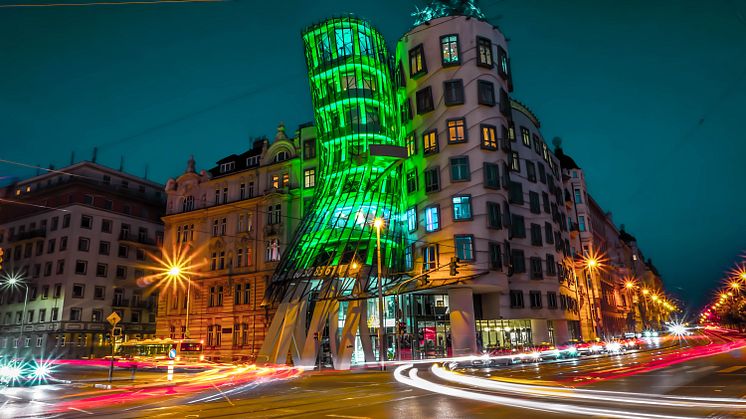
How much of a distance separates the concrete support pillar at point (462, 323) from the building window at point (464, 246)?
2837 millimetres

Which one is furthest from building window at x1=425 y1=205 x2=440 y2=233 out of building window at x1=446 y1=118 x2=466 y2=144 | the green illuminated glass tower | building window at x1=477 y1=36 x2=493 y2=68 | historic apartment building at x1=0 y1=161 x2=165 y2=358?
historic apartment building at x1=0 y1=161 x2=165 y2=358

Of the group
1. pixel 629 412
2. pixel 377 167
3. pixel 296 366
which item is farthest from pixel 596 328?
pixel 629 412

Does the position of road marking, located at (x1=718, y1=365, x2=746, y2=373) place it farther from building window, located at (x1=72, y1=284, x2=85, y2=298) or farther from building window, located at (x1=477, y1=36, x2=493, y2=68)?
building window, located at (x1=72, y1=284, x2=85, y2=298)

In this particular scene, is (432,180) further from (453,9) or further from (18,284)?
(18,284)

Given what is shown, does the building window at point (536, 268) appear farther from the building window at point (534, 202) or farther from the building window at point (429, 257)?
the building window at point (429, 257)

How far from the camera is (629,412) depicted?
10961 millimetres

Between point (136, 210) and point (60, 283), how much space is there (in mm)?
14455

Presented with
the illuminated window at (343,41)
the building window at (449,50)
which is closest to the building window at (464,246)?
the building window at (449,50)

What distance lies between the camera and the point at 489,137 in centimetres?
4566

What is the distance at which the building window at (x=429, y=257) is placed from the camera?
43375 millimetres

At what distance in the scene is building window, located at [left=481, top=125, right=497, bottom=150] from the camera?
148 ft

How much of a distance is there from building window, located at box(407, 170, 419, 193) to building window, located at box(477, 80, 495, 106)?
8.91 metres

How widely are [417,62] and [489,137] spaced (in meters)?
10.5

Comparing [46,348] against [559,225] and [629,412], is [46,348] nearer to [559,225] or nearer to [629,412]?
[559,225]
